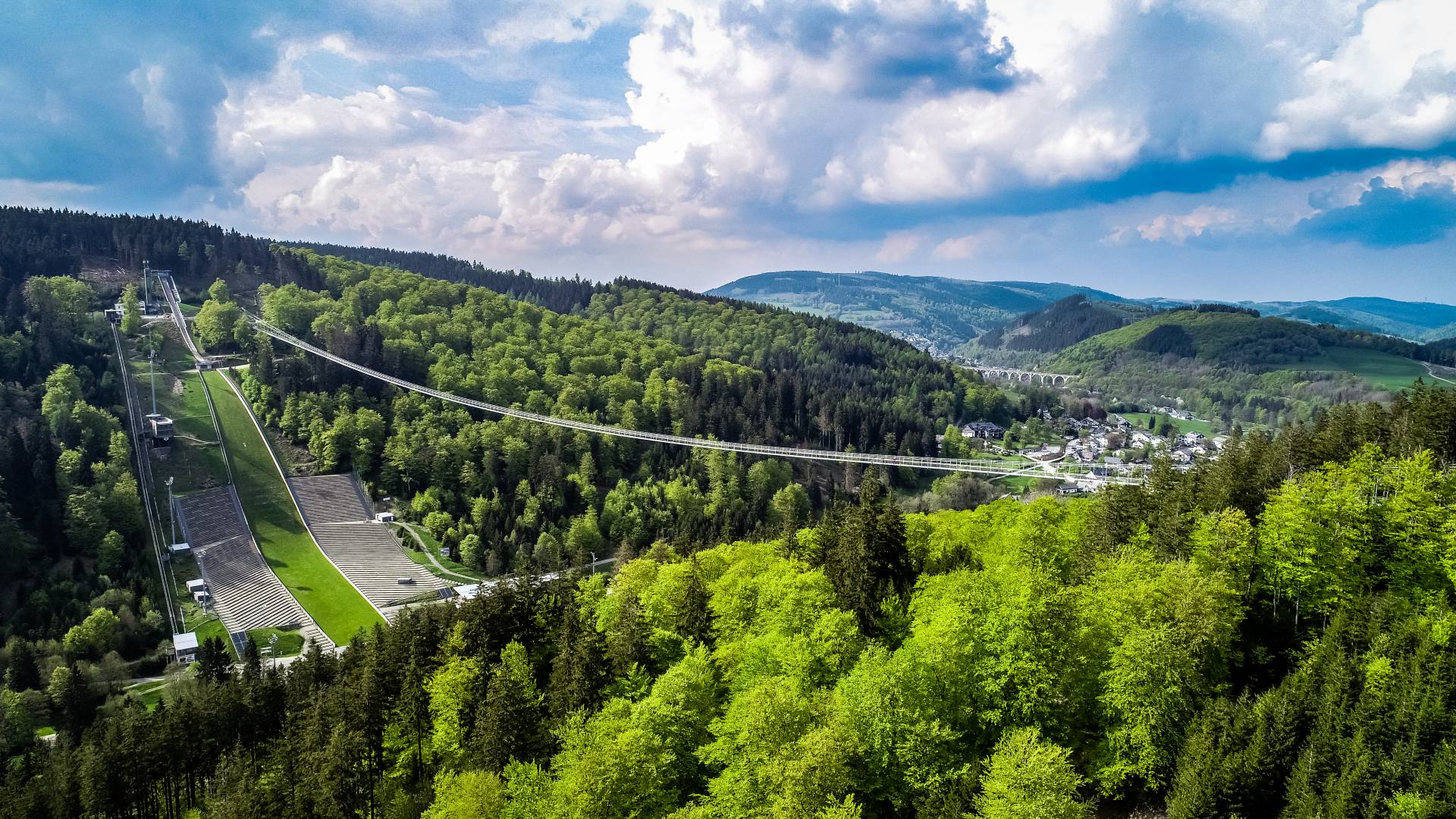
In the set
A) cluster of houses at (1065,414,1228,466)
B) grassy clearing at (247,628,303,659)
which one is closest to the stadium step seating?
grassy clearing at (247,628,303,659)

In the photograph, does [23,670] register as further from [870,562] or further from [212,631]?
[870,562]

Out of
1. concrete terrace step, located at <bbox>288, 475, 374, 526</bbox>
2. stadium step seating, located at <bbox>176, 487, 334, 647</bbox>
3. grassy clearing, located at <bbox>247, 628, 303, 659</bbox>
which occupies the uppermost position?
concrete terrace step, located at <bbox>288, 475, 374, 526</bbox>

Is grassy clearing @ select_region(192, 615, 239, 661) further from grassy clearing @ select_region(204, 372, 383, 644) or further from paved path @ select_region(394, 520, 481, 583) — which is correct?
paved path @ select_region(394, 520, 481, 583)

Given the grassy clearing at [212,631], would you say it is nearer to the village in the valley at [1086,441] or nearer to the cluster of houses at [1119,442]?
the village in the valley at [1086,441]

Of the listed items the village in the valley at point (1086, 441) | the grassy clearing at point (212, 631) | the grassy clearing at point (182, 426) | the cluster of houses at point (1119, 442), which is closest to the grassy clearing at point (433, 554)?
the grassy clearing at point (212, 631)

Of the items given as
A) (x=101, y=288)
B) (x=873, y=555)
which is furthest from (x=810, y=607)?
(x=101, y=288)
